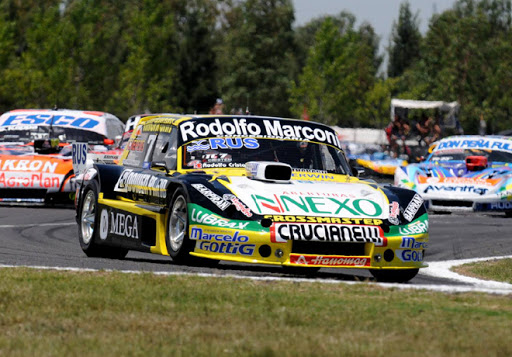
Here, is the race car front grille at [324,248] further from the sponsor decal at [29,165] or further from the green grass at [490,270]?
the sponsor decal at [29,165]

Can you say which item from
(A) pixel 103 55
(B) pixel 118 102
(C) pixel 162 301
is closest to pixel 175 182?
(C) pixel 162 301

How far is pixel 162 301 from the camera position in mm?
6770

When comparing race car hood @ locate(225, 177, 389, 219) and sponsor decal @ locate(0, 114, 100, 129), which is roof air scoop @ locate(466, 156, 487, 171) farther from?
race car hood @ locate(225, 177, 389, 219)

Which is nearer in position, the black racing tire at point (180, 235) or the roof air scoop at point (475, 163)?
the black racing tire at point (180, 235)

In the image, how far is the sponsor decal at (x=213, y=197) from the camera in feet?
28.5

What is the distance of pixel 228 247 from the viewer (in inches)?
339

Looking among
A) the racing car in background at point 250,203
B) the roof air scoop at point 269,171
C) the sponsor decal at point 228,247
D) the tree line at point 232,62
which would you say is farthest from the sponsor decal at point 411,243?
the tree line at point 232,62

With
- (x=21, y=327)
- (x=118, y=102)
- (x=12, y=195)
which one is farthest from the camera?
(x=118, y=102)

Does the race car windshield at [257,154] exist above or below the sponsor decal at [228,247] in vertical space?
above

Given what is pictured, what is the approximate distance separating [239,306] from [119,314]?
2.33 feet

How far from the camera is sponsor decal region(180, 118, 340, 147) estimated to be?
1009 centimetres

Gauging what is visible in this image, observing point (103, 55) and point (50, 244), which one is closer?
point (50, 244)

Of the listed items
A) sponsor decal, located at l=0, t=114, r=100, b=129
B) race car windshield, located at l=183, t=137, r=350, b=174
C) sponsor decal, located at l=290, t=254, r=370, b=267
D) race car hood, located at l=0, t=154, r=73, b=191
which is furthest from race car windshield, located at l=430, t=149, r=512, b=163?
sponsor decal, located at l=290, t=254, r=370, b=267

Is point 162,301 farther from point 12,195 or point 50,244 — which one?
point 12,195
